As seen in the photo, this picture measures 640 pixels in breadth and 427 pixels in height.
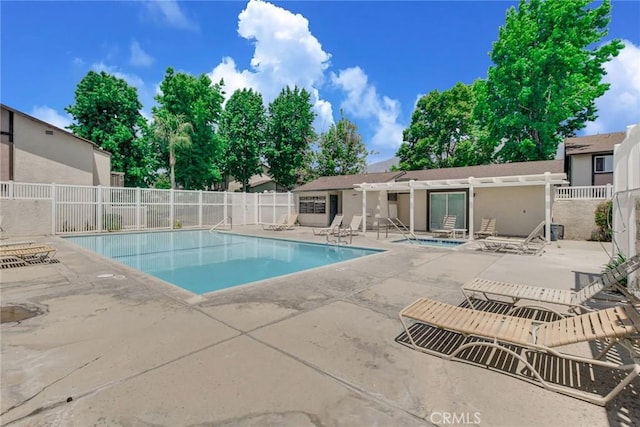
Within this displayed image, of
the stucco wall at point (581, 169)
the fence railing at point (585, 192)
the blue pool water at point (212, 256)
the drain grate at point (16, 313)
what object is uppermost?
the stucco wall at point (581, 169)

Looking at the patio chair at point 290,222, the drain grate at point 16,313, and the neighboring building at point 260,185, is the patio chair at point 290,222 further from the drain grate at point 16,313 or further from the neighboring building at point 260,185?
the neighboring building at point 260,185

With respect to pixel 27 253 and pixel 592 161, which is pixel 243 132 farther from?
pixel 592 161

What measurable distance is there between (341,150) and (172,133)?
1709cm

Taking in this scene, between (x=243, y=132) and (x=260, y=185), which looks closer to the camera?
(x=243, y=132)

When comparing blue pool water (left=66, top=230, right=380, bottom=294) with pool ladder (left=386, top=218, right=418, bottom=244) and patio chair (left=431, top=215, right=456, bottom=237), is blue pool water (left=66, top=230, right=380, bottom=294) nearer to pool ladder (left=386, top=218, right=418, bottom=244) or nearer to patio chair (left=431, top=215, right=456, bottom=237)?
pool ladder (left=386, top=218, right=418, bottom=244)

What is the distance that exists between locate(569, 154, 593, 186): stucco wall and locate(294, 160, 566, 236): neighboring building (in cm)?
559

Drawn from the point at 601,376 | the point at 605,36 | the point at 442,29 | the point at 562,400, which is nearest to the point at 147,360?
the point at 562,400

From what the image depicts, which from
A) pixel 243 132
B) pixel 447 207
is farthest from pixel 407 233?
pixel 243 132

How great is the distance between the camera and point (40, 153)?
17.7 meters

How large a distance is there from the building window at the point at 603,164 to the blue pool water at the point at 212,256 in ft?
58.9

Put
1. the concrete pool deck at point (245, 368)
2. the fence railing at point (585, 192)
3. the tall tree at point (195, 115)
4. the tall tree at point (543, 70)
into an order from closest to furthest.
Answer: the concrete pool deck at point (245, 368) → the fence railing at point (585, 192) → the tall tree at point (543, 70) → the tall tree at point (195, 115)

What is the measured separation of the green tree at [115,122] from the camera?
25.6 meters

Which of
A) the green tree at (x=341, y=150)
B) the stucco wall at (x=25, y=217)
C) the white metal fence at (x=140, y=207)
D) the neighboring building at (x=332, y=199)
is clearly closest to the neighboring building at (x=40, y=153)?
the white metal fence at (x=140, y=207)

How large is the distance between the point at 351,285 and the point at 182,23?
13955 millimetres
